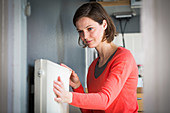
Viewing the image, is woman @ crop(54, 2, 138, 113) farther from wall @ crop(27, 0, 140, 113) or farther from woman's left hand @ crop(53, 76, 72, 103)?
wall @ crop(27, 0, 140, 113)

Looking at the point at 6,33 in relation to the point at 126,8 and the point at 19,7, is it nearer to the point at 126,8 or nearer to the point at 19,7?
the point at 19,7

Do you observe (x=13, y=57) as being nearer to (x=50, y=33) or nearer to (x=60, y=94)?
(x=60, y=94)

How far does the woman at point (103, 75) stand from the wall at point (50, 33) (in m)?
0.12

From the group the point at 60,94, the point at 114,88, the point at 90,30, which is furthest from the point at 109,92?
the point at 90,30

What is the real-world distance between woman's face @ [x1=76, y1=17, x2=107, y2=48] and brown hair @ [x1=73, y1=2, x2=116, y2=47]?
0.02 meters

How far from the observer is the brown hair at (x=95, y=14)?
3.25 feet

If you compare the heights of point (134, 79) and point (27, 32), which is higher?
point (27, 32)

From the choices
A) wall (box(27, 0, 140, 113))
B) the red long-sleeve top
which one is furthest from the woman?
wall (box(27, 0, 140, 113))

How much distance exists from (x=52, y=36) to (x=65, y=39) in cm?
24

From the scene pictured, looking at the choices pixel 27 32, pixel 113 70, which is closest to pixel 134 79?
pixel 113 70

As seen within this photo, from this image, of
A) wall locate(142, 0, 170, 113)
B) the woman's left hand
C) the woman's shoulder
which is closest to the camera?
wall locate(142, 0, 170, 113)

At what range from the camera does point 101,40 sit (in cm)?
112

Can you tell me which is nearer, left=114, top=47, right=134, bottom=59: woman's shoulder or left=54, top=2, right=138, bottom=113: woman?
left=54, top=2, right=138, bottom=113: woman

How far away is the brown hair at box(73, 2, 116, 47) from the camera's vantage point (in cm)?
99
